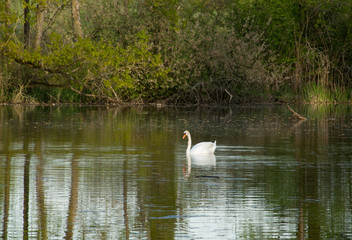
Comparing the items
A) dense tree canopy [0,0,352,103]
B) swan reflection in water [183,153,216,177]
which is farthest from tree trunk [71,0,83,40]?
swan reflection in water [183,153,216,177]

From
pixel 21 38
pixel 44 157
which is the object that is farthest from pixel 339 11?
pixel 44 157

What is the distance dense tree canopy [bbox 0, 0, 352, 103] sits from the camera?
39.1m

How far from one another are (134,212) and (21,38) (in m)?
35.5

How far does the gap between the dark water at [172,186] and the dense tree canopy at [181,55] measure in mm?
16168

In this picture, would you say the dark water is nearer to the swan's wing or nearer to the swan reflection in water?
the swan reflection in water

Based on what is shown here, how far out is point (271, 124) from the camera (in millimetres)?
27188

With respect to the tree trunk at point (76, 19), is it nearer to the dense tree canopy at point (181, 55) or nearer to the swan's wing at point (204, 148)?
the dense tree canopy at point (181, 55)

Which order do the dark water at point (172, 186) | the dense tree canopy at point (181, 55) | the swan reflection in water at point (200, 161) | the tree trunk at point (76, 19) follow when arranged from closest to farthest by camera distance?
1. the dark water at point (172, 186)
2. the swan reflection in water at point (200, 161)
3. the dense tree canopy at point (181, 55)
4. the tree trunk at point (76, 19)

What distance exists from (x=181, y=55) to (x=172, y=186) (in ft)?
101

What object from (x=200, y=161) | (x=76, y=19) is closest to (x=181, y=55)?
(x=76, y=19)

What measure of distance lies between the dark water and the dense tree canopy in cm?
1617

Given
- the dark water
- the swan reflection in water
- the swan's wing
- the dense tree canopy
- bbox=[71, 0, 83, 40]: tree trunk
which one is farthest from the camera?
bbox=[71, 0, 83, 40]: tree trunk

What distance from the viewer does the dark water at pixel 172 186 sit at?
28.5 ft

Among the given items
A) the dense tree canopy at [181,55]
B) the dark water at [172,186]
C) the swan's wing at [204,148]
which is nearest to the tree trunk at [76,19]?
the dense tree canopy at [181,55]
